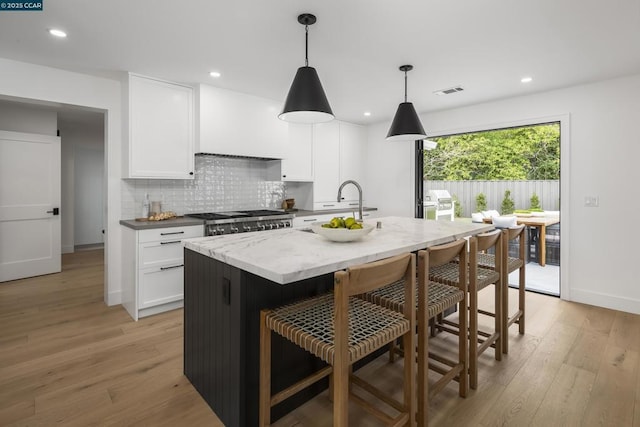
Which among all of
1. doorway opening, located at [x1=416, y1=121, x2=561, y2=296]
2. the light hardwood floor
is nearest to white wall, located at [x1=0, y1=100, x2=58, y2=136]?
the light hardwood floor

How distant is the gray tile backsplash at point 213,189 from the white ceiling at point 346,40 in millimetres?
1079

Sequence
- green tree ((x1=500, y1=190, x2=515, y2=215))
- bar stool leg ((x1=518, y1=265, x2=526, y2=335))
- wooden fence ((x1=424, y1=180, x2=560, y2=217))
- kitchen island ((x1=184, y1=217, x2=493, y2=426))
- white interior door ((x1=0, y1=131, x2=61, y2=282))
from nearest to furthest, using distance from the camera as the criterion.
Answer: kitchen island ((x1=184, y1=217, x2=493, y2=426)) → bar stool leg ((x1=518, y1=265, x2=526, y2=335)) → white interior door ((x1=0, y1=131, x2=61, y2=282)) → wooden fence ((x1=424, y1=180, x2=560, y2=217)) → green tree ((x1=500, y1=190, x2=515, y2=215))

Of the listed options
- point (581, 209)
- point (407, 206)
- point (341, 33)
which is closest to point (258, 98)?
point (341, 33)

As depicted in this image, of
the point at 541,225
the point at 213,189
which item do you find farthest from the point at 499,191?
the point at 213,189

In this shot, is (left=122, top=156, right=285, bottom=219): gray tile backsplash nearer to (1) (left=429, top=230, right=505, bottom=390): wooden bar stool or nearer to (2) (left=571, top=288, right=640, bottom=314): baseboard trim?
(1) (left=429, top=230, right=505, bottom=390): wooden bar stool

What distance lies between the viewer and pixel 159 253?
320 centimetres

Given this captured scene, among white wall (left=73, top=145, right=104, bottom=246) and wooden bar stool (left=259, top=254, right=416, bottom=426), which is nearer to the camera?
wooden bar stool (left=259, top=254, right=416, bottom=426)

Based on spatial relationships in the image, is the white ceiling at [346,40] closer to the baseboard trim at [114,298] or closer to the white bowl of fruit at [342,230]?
the white bowl of fruit at [342,230]

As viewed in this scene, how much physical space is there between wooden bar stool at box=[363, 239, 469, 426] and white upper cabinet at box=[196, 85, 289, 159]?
268cm

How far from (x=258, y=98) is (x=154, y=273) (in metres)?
2.34

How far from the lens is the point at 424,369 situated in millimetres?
1686

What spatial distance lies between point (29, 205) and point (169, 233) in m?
2.86

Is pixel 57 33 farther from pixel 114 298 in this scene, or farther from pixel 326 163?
pixel 326 163

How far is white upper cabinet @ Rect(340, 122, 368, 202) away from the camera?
5.34m
